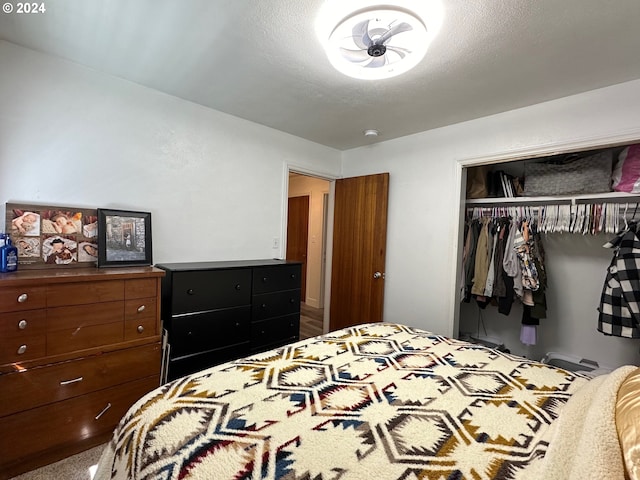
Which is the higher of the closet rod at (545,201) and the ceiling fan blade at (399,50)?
the ceiling fan blade at (399,50)

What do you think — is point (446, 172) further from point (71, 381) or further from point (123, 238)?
point (71, 381)

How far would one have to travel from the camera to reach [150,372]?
1.94 meters

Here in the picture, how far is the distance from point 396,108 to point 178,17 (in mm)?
1648

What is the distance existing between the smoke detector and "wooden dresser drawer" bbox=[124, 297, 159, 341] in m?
1.86

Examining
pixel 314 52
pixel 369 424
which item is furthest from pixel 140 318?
pixel 314 52

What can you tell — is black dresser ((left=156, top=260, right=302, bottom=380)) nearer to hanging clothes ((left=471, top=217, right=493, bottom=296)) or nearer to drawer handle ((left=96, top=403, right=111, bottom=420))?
drawer handle ((left=96, top=403, right=111, bottom=420))

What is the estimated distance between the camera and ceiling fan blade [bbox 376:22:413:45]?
54.7 inches

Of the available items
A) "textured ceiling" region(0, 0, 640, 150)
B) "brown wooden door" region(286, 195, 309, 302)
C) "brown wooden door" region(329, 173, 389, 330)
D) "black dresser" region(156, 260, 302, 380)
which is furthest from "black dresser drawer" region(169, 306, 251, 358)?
"brown wooden door" region(286, 195, 309, 302)

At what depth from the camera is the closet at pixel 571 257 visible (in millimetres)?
2400

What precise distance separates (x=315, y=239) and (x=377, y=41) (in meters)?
4.07

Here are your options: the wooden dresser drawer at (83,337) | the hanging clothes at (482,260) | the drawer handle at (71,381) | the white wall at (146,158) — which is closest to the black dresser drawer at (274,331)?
the white wall at (146,158)

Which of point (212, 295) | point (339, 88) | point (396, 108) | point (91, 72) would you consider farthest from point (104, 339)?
point (396, 108)

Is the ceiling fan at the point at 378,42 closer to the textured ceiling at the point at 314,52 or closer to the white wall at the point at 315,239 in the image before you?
the textured ceiling at the point at 314,52

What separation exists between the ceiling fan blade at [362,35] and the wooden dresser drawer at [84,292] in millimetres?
1913
